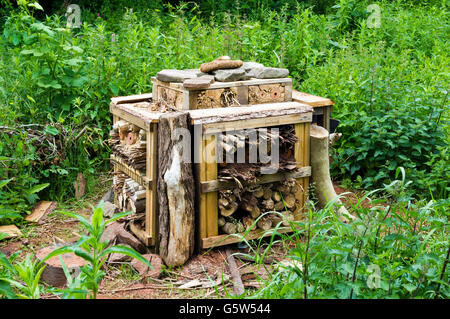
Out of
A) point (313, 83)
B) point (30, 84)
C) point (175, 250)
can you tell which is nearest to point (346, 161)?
point (313, 83)

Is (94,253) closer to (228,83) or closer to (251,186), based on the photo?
(251,186)

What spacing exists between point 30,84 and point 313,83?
3405 mm

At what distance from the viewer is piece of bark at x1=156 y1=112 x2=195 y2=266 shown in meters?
4.61

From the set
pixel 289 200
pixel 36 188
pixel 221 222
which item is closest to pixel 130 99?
pixel 36 188

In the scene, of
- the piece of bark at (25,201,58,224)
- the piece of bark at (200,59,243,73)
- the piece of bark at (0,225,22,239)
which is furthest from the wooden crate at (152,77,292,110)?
the piece of bark at (0,225,22,239)

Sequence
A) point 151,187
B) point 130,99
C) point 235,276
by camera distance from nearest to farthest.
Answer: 1. point 235,276
2. point 151,187
3. point 130,99

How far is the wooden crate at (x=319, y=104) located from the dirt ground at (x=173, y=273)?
4.04ft

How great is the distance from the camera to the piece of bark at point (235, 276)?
4.21 metres

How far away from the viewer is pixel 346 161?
6.54 meters

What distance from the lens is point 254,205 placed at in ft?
16.3

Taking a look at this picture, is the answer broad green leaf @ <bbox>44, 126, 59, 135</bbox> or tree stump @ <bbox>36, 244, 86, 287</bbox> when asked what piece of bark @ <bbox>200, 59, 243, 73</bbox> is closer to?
broad green leaf @ <bbox>44, 126, 59, 135</bbox>

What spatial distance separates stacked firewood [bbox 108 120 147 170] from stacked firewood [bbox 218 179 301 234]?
82 cm

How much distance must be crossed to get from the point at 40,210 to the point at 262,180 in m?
2.38
